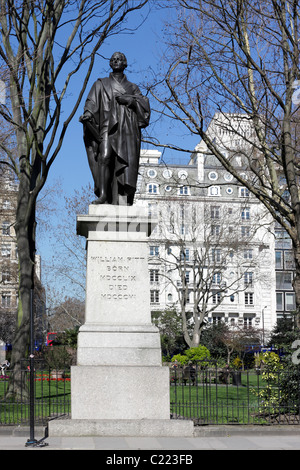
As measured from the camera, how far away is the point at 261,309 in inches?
3526

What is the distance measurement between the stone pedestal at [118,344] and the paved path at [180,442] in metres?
0.37

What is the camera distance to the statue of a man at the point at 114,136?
11.5 metres

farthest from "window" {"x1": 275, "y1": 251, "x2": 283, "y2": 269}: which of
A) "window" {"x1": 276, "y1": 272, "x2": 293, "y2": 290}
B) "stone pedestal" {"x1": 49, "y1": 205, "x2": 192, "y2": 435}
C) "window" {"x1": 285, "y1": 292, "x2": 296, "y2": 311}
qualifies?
"stone pedestal" {"x1": 49, "y1": 205, "x2": 192, "y2": 435}

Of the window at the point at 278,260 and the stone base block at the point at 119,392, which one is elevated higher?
the window at the point at 278,260

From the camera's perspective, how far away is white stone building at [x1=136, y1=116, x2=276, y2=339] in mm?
48938

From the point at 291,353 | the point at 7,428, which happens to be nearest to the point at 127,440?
the point at 7,428

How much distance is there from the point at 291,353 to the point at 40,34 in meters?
11.2

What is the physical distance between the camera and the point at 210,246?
49.1 metres

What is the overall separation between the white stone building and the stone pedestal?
114 ft

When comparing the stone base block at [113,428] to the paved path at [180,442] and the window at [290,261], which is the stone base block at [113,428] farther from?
the window at [290,261]

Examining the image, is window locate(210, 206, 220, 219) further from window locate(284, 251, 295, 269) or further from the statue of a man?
the statue of a man

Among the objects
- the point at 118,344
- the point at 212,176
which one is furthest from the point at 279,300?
the point at 118,344

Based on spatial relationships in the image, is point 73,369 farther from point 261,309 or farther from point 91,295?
point 261,309

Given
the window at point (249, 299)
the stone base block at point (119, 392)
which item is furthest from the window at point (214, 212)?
the stone base block at point (119, 392)
